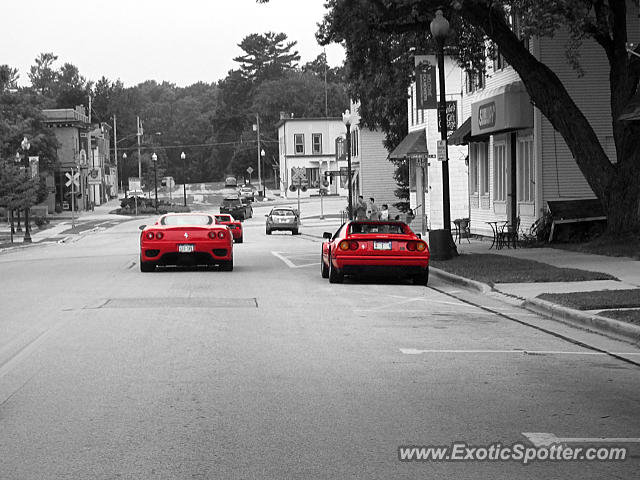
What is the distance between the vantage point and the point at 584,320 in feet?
47.3

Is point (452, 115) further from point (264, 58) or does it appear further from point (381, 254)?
point (264, 58)

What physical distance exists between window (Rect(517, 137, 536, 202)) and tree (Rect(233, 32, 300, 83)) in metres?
127

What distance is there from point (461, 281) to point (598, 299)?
17.7ft

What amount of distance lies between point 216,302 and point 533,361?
7209 millimetres

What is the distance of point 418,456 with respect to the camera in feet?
23.1

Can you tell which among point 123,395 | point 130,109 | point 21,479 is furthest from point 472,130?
point 130,109

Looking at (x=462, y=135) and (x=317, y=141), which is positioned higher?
(x=317, y=141)

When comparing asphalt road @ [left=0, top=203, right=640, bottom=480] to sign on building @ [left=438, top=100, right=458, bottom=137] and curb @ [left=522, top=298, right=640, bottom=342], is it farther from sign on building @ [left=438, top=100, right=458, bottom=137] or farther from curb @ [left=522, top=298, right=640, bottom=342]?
sign on building @ [left=438, top=100, right=458, bottom=137]

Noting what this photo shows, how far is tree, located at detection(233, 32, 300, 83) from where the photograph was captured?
6275 inches

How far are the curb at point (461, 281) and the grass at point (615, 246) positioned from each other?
472 centimetres

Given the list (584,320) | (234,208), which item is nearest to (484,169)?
(584,320)

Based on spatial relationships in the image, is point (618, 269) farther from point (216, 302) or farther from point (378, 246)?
point (216, 302)

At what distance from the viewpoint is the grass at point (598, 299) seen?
599 inches

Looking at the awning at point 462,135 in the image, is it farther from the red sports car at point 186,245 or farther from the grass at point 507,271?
the red sports car at point 186,245
